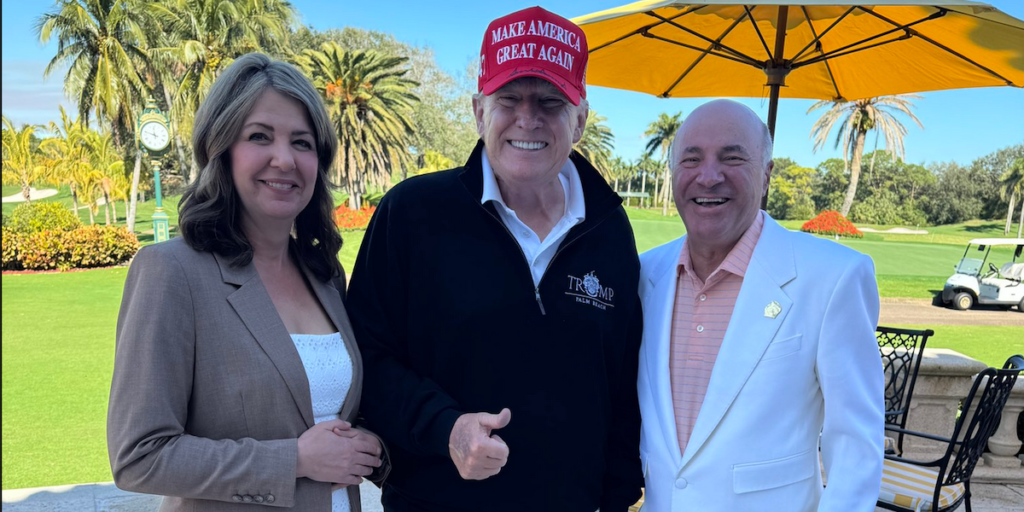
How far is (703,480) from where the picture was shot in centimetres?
176

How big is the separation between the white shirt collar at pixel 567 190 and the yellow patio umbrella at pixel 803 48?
174 centimetres

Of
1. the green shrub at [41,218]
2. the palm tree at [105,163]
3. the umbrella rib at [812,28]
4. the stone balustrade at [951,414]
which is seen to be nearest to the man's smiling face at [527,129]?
the umbrella rib at [812,28]

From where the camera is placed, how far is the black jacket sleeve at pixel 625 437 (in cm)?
198

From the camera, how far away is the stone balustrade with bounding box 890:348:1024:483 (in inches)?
181

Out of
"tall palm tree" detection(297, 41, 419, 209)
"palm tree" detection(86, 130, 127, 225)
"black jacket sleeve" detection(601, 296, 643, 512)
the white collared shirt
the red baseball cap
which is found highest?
"tall palm tree" detection(297, 41, 419, 209)

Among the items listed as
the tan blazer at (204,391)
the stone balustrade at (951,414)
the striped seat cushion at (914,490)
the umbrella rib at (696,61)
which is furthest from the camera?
the umbrella rib at (696,61)

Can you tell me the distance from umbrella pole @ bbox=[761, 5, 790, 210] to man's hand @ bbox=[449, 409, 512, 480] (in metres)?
3.40

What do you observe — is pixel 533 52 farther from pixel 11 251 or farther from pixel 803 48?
pixel 11 251

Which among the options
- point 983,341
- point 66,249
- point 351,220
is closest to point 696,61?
point 983,341

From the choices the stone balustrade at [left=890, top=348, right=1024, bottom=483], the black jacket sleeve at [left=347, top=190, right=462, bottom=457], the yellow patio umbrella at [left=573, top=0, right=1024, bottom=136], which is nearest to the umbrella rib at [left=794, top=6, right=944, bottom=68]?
the yellow patio umbrella at [left=573, top=0, right=1024, bottom=136]

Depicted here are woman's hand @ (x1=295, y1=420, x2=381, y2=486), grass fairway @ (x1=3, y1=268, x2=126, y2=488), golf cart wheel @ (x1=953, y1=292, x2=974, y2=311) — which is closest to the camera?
woman's hand @ (x1=295, y1=420, x2=381, y2=486)

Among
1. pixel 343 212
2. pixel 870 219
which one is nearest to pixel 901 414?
pixel 343 212

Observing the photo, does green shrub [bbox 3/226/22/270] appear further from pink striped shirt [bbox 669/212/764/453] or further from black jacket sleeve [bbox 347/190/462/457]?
pink striped shirt [bbox 669/212/764/453]

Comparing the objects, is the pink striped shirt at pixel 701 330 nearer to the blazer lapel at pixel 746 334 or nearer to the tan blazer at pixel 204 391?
the blazer lapel at pixel 746 334
